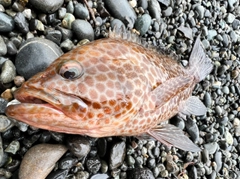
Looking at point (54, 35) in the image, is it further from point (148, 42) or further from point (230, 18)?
point (230, 18)

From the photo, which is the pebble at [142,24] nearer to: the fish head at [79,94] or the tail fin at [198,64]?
the tail fin at [198,64]

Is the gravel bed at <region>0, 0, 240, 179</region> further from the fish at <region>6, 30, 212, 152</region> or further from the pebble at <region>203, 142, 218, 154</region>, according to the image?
the fish at <region>6, 30, 212, 152</region>

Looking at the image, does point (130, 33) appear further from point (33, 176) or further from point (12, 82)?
point (33, 176)

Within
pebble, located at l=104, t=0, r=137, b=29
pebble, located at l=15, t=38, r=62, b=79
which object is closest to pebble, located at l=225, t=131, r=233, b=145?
pebble, located at l=104, t=0, r=137, b=29

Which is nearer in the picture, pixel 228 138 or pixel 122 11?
pixel 122 11

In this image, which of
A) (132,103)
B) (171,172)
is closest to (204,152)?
(171,172)

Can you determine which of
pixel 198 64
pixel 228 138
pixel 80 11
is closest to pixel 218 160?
pixel 228 138
